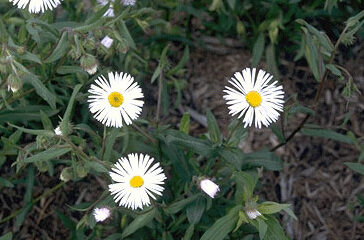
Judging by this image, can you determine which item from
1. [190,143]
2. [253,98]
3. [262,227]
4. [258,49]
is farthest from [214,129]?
[258,49]

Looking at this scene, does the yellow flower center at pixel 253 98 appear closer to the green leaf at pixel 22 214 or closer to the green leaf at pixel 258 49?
the green leaf at pixel 258 49

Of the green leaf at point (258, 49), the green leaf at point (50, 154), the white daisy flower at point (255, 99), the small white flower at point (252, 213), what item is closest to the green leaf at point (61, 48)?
→ the green leaf at point (50, 154)

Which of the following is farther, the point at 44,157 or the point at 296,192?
the point at 296,192

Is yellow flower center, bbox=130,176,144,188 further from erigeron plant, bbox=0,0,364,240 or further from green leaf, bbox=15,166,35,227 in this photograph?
green leaf, bbox=15,166,35,227

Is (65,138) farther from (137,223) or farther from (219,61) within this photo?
(219,61)

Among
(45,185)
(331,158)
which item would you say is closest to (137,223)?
(45,185)

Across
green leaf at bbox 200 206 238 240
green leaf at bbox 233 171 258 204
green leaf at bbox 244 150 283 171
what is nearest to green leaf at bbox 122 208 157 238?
green leaf at bbox 200 206 238 240
